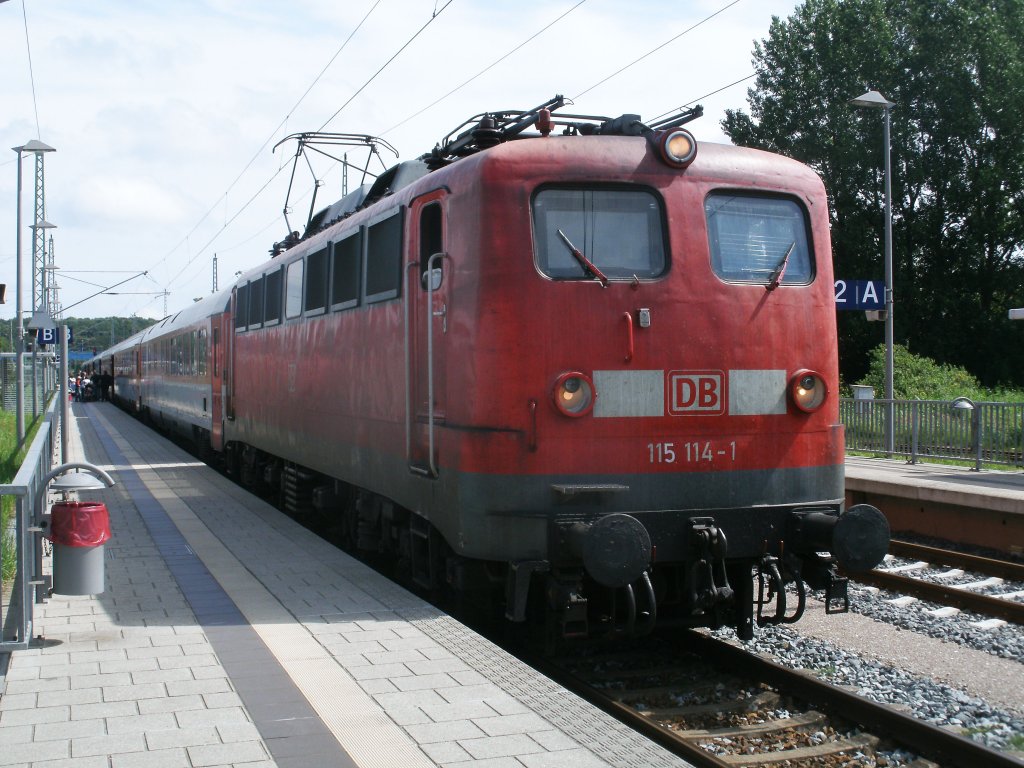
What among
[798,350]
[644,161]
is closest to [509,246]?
[644,161]

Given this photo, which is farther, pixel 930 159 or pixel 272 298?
pixel 930 159

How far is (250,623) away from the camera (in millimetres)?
6707

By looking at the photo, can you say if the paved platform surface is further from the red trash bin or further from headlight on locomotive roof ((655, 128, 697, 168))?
the red trash bin

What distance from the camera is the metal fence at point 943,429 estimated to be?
48.8ft

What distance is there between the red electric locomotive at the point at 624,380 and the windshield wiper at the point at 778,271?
1 centimetres

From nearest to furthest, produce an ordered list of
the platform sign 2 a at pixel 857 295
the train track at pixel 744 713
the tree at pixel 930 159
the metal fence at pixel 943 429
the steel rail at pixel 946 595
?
the train track at pixel 744 713
the steel rail at pixel 946 595
the metal fence at pixel 943 429
the platform sign 2 a at pixel 857 295
the tree at pixel 930 159

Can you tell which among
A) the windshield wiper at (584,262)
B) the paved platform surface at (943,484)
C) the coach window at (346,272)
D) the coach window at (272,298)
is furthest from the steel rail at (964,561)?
the coach window at (272,298)

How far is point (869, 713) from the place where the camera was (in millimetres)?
5797

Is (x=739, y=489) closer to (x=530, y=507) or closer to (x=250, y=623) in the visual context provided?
(x=530, y=507)

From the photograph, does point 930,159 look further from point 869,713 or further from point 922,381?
point 869,713

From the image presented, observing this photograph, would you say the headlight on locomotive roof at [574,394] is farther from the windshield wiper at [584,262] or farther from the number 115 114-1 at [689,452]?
the windshield wiper at [584,262]

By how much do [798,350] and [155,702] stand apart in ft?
13.8

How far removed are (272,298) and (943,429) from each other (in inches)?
381

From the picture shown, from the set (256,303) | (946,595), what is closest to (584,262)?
(946,595)
